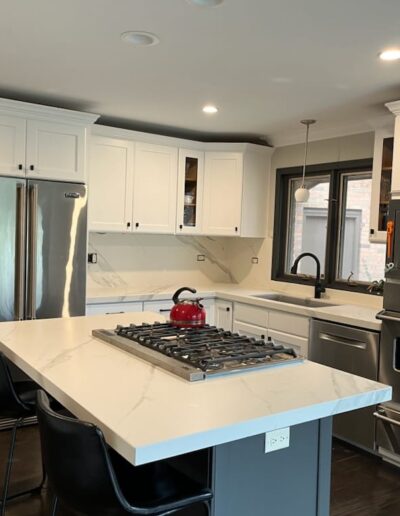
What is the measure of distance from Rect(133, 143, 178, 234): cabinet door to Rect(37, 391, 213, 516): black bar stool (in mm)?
2864

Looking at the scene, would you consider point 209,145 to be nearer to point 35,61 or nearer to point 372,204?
point 372,204

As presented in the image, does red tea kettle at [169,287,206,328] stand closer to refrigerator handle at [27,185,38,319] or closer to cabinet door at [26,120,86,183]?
refrigerator handle at [27,185,38,319]

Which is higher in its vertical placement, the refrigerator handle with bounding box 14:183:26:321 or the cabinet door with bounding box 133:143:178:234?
the cabinet door with bounding box 133:143:178:234

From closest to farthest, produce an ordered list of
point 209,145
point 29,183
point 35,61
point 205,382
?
point 205,382, point 35,61, point 29,183, point 209,145

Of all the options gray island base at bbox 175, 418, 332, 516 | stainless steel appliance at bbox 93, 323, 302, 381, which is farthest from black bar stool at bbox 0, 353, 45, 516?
gray island base at bbox 175, 418, 332, 516

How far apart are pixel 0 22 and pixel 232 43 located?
1.09 meters

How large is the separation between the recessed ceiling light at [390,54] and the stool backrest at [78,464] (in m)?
2.23

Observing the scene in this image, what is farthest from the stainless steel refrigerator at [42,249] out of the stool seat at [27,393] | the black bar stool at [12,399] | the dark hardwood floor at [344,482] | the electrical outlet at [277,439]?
the electrical outlet at [277,439]

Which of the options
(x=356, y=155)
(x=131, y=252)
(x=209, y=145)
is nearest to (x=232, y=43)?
(x=356, y=155)

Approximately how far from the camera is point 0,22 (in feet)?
7.72

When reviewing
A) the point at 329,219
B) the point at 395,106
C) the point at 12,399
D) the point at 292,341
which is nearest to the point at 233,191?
the point at 329,219

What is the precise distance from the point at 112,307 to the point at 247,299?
43.9 inches

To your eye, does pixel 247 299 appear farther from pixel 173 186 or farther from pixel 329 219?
pixel 173 186

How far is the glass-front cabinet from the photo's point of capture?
3553 millimetres
